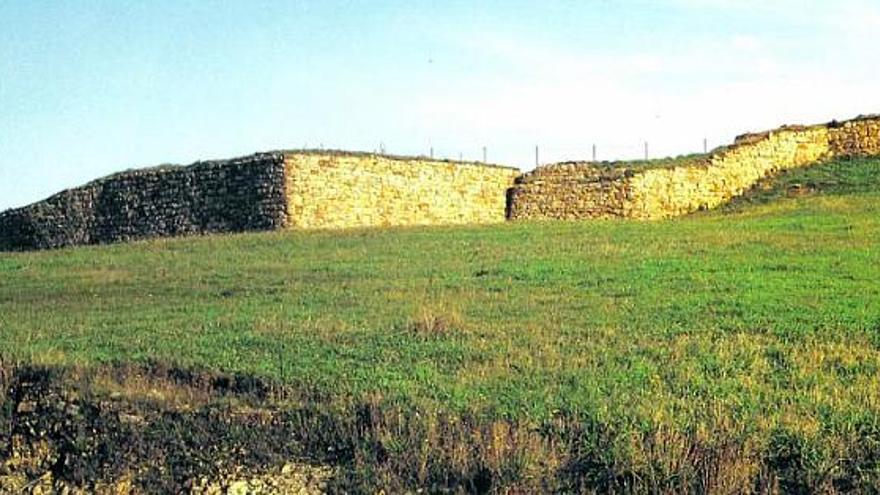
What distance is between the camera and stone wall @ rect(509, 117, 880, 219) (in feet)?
120

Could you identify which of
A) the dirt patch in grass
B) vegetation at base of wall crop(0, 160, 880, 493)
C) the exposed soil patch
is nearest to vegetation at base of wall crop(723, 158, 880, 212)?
vegetation at base of wall crop(0, 160, 880, 493)

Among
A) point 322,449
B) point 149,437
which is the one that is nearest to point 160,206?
point 149,437

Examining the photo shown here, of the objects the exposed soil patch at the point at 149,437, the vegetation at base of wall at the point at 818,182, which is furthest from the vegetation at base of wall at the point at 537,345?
the vegetation at base of wall at the point at 818,182

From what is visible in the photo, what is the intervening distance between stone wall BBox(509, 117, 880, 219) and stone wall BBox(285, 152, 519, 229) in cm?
129

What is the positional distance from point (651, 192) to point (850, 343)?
24.4 metres

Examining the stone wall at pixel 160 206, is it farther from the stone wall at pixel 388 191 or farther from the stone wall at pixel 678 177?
the stone wall at pixel 678 177

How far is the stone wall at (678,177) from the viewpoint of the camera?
3672 centimetres

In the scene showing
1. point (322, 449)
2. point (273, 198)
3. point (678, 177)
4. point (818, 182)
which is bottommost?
point (322, 449)

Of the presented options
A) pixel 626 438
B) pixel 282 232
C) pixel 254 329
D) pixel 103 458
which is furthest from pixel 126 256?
pixel 626 438

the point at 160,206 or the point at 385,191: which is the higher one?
the point at 385,191

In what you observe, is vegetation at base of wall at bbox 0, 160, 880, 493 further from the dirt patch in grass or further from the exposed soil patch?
the exposed soil patch

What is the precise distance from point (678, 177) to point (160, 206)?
51.3ft

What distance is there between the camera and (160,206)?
117ft

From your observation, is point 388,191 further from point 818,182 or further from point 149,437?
point 149,437
